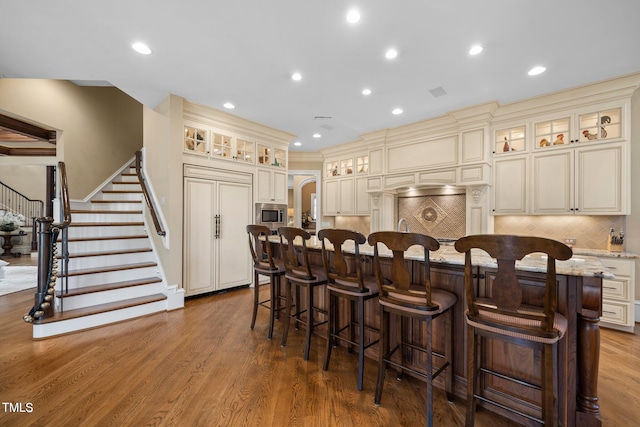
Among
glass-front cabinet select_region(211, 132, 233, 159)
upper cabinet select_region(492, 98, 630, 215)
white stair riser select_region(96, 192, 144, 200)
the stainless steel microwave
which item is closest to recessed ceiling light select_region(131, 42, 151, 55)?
glass-front cabinet select_region(211, 132, 233, 159)

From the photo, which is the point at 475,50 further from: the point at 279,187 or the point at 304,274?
the point at 279,187

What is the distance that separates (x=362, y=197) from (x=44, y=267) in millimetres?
4817

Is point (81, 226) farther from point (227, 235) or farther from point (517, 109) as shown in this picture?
point (517, 109)

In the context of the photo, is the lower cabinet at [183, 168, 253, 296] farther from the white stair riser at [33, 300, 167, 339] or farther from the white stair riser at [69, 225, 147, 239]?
the white stair riser at [69, 225, 147, 239]

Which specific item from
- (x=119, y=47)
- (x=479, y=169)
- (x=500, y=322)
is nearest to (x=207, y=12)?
(x=119, y=47)

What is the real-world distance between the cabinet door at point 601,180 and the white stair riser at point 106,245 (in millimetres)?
6121

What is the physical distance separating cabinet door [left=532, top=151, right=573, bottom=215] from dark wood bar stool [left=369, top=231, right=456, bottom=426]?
2801mm

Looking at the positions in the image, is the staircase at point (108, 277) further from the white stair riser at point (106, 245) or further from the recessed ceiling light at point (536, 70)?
the recessed ceiling light at point (536, 70)

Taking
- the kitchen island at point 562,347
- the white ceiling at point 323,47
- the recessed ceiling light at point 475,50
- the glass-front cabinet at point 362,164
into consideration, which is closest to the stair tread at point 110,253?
the white ceiling at point 323,47

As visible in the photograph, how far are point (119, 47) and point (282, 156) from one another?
3087mm

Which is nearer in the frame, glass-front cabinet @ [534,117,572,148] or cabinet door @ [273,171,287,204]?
glass-front cabinet @ [534,117,572,148]

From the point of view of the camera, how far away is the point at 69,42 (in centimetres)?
260

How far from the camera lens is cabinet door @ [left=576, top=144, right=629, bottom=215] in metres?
3.17

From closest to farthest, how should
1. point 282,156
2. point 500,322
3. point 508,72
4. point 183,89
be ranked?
point 500,322 → point 508,72 → point 183,89 → point 282,156
